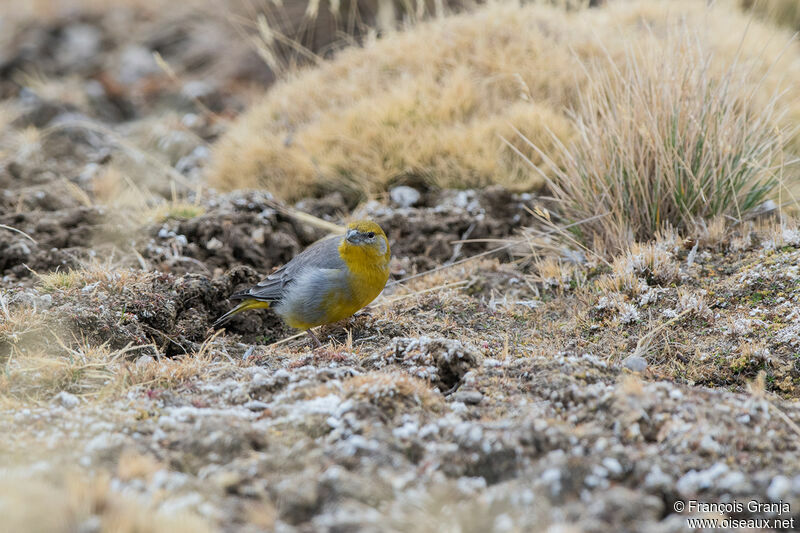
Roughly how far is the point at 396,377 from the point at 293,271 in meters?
1.44

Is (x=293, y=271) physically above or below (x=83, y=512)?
below

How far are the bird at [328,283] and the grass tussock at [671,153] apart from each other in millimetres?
1493

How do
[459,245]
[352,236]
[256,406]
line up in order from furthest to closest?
1. [459,245]
2. [352,236]
3. [256,406]

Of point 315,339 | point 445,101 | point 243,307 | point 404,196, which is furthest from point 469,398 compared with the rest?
point 445,101

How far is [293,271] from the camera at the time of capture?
4422mm

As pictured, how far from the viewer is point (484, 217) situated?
18.7 ft

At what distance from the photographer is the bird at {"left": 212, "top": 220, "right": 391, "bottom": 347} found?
4164mm

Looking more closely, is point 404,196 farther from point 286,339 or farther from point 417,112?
point 286,339

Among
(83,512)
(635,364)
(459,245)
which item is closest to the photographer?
(83,512)

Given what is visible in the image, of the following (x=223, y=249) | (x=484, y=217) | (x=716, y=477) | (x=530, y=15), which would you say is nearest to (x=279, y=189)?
(x=223, y=249)

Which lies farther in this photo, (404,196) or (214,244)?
(404,196)

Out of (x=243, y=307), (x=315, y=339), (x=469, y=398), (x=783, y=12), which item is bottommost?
(x=315, y=339)

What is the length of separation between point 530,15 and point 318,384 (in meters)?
5.64

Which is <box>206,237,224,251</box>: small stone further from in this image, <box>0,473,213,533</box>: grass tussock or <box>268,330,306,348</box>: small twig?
<box>0,473,213,533</box>: grass tussock
